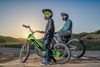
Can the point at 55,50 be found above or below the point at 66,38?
below

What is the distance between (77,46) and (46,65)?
1983 millimetres

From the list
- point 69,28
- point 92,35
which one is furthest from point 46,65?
point 92,35

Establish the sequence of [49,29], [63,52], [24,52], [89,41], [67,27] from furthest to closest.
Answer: [89,41] → [67,27] → [24,52] → [63,52] → [49,29]

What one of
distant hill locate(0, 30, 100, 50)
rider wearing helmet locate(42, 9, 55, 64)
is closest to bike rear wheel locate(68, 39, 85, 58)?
rider wearing helmet locate(42, 9, 55, 64)

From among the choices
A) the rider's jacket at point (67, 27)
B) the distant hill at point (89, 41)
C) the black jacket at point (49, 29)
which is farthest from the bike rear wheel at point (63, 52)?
the distant hill at point (89, 41)

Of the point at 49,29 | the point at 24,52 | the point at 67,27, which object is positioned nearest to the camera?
the point at 49,29

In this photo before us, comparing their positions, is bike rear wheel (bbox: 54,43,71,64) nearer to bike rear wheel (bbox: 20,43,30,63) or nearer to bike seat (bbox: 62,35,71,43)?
bike rear wheel (bbox: 20,43,30,63)

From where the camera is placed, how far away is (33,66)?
9430mm

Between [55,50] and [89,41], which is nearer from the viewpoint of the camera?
[55,50]

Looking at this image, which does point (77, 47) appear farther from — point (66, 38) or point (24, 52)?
point (24, 52)

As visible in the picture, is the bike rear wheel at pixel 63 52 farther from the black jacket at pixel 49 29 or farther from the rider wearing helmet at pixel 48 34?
the black jacket at pixel 49 29

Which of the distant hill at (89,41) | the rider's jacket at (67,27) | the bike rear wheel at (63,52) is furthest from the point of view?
the distant hill at (89,41)

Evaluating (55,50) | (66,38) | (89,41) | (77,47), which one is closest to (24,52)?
(55,50)

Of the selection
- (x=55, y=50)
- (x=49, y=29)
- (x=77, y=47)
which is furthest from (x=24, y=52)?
(x=77, y=47)
